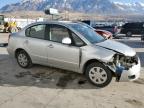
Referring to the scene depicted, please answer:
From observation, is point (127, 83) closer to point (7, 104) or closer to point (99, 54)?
point (99, 54)

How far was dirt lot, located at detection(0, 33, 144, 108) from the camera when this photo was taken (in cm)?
648

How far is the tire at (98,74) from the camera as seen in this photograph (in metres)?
7.52

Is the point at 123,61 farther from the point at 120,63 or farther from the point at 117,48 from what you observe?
the point at 117,48

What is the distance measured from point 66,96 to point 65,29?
7.48ft

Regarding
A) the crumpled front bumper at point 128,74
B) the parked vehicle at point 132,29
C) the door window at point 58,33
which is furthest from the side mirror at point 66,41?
the parked vehicle at point 132,29

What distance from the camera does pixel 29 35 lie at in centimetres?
936

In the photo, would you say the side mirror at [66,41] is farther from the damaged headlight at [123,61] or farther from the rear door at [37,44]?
the damaged headlight at [123,61]

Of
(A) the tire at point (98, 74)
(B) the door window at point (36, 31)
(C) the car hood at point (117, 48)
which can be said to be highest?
(B) the door window at point (36, 31)

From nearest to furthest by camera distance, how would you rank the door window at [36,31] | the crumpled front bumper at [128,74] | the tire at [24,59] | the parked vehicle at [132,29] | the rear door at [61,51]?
the crumpled front bumper at [128,74] < the rear door at [61,51] < the door window at [36,31] < the tire at [24,59] < the parked vehicle at [132,29]

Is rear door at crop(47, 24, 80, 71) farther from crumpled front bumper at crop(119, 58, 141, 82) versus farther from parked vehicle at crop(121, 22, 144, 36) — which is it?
parked vehicle at crop(121, 22, 144, 36)

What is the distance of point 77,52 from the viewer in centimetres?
792

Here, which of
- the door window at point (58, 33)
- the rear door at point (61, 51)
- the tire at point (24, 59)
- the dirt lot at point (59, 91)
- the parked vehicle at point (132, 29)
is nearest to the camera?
the dirt lot at point (59, 91)

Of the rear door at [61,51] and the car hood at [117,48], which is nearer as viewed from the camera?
the car hood at [117,48]

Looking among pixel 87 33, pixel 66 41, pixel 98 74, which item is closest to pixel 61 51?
pixel 66 41
